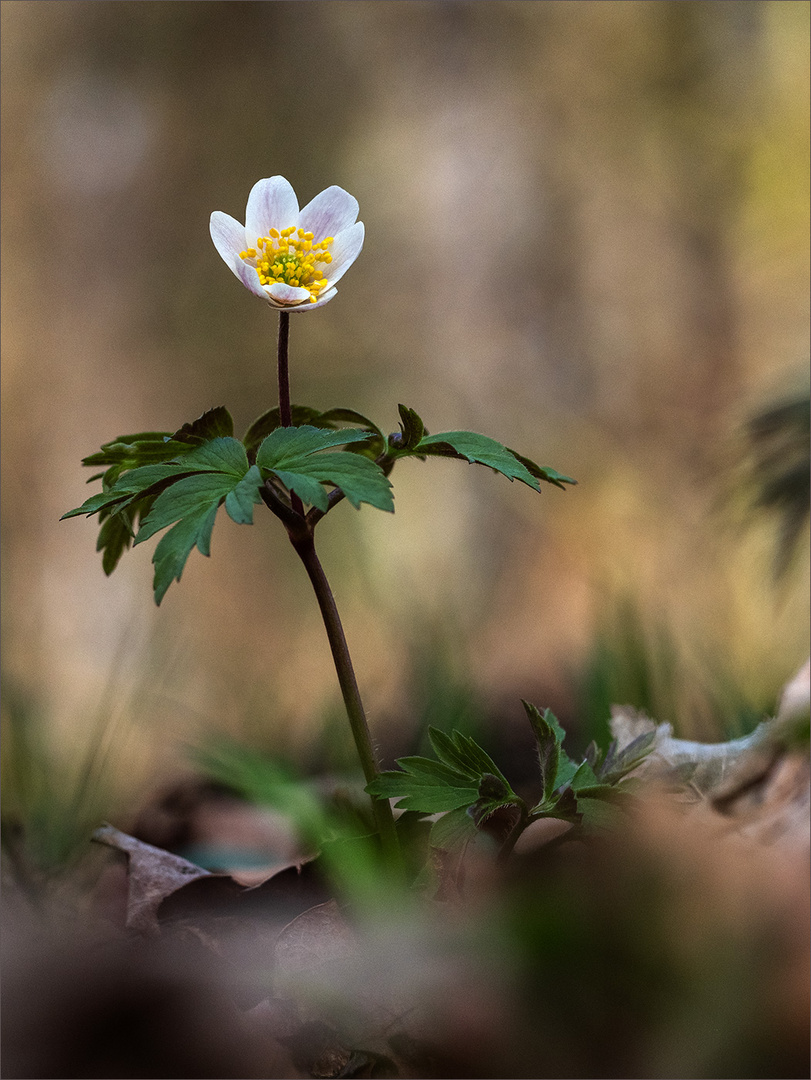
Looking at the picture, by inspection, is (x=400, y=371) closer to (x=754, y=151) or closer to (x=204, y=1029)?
(x=754, y=151)

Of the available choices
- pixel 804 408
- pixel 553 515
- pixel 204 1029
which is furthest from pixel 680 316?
pixel 204 1029

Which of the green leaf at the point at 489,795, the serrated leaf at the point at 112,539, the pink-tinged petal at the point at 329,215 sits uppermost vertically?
the pink-tinged petal at the point at 329,215

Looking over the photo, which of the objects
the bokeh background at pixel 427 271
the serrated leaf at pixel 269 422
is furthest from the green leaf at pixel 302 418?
the bokeh background at pixel 427 271

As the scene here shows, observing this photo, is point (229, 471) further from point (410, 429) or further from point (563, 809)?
point (563, 809)

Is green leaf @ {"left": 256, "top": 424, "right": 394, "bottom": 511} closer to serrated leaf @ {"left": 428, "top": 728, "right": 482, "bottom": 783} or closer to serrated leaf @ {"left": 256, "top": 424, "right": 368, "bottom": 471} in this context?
serrated leaf @ {"left": 256, "top": 424, "right": 368, "bottom": 471}

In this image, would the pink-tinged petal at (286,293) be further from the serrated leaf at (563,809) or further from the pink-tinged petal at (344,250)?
the serrated leaf at (563,809)

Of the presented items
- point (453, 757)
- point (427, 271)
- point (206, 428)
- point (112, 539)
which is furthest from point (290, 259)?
point (427, 271)
